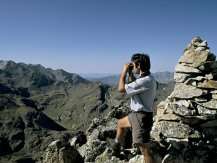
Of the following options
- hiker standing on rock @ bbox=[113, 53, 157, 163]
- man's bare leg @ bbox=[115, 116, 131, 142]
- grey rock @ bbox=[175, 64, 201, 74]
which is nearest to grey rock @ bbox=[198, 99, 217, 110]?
grey rock @ bbox=[175, 64, 201, 74]

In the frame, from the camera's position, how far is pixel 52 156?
66.1 feet

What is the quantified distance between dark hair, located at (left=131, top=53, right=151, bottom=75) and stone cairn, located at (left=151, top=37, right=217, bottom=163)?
19.7 feet

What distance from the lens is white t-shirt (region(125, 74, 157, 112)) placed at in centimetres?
1338

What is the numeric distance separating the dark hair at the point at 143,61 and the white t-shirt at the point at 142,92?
350 millimetres

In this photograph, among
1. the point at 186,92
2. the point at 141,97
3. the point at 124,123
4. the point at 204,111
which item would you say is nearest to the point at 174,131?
the point at 204,111

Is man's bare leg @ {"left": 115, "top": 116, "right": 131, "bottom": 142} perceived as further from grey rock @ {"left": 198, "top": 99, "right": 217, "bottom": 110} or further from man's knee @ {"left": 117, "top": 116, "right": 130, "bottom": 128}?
grey rock @ {"left": 198, "top": 99, "right": 217, "bottom": 110}

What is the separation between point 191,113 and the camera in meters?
19.4

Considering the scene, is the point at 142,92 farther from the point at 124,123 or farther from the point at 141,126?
the point at 124,123

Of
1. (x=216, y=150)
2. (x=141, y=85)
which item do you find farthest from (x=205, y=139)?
(x=141, y=85)

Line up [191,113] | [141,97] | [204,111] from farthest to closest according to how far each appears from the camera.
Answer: [204,111]
[191,113]
[141,97]

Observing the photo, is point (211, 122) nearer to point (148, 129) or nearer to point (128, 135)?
point (128, 135)

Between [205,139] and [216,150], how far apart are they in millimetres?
1013

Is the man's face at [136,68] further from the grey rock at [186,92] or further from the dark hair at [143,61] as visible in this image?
the grey rock at [186,92]

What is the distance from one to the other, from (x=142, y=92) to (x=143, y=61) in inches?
55.5
